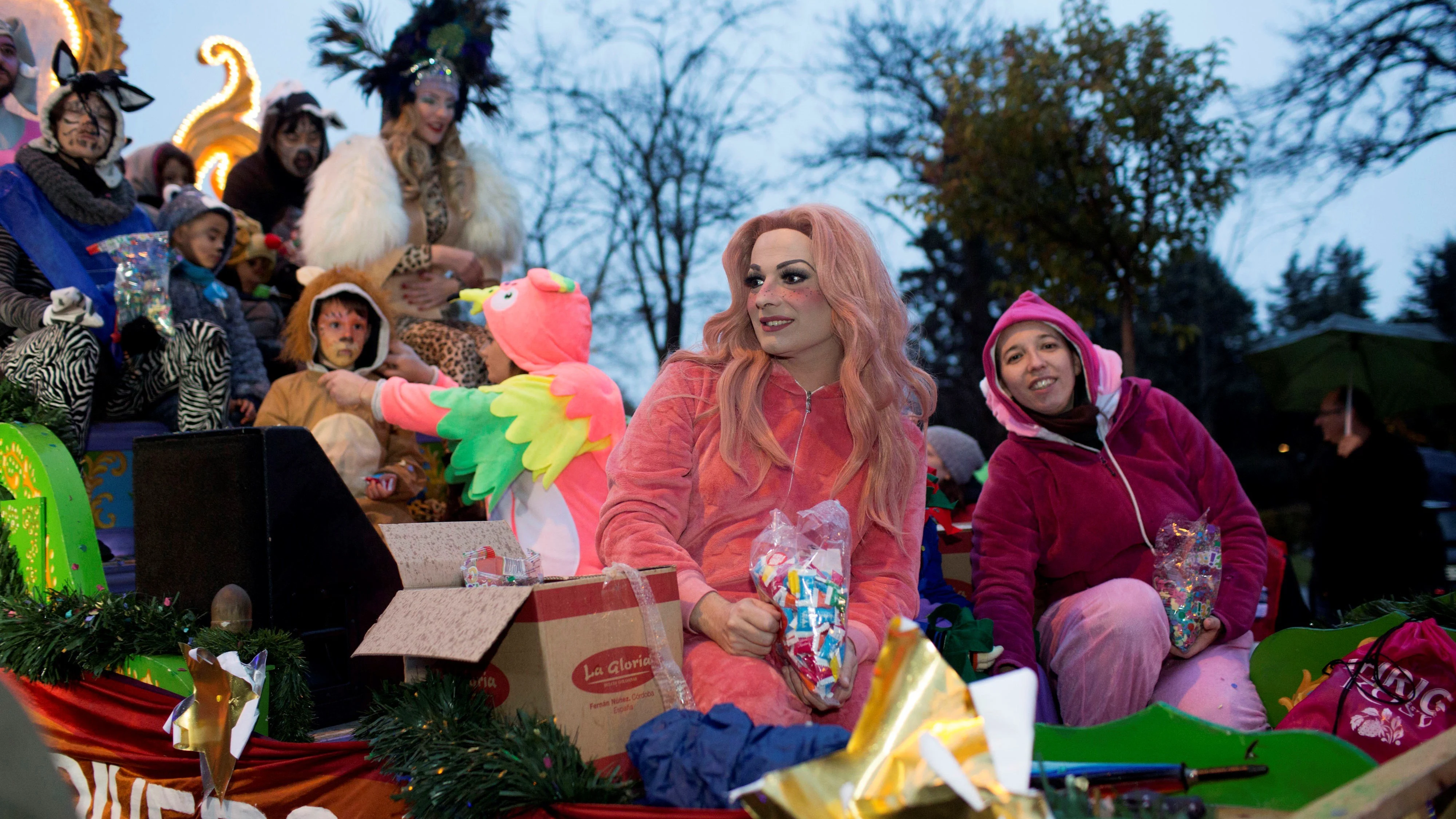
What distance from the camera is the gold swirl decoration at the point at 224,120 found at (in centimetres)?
750

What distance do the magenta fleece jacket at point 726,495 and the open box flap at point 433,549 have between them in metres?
0.32

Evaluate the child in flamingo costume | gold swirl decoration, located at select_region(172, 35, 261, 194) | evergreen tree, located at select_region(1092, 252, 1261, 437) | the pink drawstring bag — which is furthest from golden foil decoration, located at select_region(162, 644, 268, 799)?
evergreen tree, located at select_region(1092, 252, 1261, 437)

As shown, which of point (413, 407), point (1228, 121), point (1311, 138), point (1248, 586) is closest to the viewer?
point (1248, 586)

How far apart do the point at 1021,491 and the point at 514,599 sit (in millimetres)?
1755

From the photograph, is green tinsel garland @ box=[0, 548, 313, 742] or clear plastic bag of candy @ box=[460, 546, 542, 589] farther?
green tinsel garland @ box=[0, 548, 313, 742]

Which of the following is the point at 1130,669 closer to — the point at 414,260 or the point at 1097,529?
the point at 1097,529

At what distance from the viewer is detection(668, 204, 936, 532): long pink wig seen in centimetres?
261

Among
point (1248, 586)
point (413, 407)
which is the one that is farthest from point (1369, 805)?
point (413, 407)

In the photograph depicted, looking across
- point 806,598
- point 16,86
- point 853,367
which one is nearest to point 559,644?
point 806,598

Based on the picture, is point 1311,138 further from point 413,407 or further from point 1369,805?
point 1369,805

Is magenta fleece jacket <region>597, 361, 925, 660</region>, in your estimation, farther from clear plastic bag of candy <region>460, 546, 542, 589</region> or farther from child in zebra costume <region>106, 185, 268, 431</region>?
child in zebra costume <region>106, 185, 268, 431</region>

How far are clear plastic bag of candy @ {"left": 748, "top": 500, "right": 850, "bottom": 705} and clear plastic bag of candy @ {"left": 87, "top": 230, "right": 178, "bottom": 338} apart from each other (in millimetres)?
3256

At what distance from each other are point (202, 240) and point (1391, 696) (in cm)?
524

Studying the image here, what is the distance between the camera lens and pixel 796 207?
2.78 m
